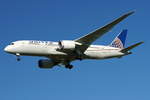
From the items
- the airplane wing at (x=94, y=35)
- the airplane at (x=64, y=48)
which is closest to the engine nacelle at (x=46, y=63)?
the airplane at (x=64, y=48)

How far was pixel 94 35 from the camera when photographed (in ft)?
222

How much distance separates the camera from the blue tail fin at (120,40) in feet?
265

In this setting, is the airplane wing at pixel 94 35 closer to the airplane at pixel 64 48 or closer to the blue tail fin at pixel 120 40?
the airplane at pixel 64 48

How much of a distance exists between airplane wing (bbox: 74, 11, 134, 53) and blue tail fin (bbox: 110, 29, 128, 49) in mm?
11397

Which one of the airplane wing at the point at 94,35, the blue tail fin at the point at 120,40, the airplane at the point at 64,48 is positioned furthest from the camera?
the blue tail fin at the point at 120,40

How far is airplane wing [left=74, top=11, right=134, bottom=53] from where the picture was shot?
63.7 m

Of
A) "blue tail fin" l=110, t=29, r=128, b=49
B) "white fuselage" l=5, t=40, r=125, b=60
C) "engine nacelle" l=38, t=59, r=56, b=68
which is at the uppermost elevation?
"blue tail fin" l=110, t=29, r=128, b=49

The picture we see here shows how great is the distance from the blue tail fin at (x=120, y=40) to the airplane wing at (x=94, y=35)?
1140 centimetres

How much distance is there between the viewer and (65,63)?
76.6 metres

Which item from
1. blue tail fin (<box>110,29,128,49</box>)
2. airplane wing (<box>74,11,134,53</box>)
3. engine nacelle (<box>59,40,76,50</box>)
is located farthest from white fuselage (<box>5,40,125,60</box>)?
blue tail fin (<box>110,29,128,49</box>)

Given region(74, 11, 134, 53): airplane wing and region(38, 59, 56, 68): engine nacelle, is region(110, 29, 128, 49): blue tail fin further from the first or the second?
region(38, 59, 56, 68): engine nacelle

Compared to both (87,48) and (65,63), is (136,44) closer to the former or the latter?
(87,48)

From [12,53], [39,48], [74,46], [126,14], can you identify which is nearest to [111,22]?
[126,14]

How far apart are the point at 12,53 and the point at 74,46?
32.3ft
